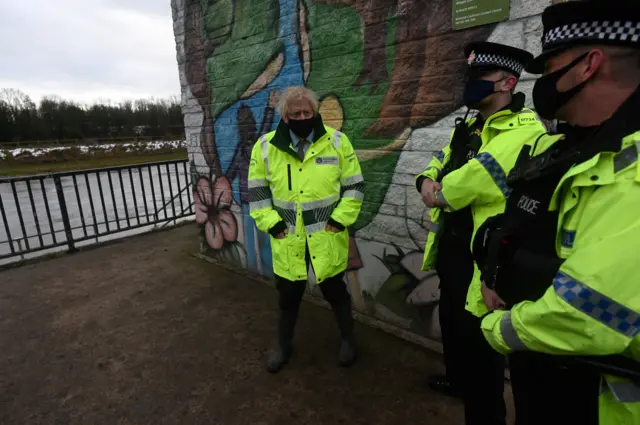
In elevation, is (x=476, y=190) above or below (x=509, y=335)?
above

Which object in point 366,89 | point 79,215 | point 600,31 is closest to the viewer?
point 600,31

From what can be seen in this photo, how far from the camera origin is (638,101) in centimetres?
95

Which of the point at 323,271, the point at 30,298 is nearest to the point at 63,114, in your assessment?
the point at 30,298

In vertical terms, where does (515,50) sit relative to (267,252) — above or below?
above

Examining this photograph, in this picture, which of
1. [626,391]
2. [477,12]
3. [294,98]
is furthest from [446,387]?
[477,12]

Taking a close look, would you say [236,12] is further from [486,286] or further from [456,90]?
[486,286]

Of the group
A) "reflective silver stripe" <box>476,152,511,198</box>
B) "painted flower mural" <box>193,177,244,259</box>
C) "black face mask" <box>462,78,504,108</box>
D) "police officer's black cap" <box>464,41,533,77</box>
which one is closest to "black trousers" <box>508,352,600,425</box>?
"reflective silver stripe" <box>476,152,511,198</box>

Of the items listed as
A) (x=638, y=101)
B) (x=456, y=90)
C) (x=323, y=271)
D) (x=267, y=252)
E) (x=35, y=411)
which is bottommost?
(x=35, y=411)

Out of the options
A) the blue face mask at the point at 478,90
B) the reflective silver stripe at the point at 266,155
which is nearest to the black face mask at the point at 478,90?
the blue face mask at the point at 478,90

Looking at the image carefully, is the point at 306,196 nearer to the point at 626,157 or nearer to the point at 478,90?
the point at 478,90

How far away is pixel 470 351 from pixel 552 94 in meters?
1.35

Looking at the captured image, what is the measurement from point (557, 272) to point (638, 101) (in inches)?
19.3

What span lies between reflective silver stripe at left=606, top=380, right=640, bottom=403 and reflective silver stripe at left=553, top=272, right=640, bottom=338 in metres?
0.18

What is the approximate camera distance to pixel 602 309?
2.86ft
